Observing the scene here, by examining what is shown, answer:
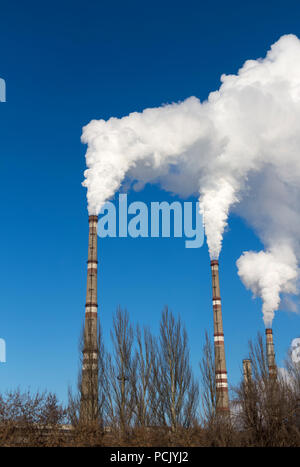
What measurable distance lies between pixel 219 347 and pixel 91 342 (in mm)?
9156

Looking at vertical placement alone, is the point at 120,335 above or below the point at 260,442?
above

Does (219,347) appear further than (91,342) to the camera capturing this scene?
Yes

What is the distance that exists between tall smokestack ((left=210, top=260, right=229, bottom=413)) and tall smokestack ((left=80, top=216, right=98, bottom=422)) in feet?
27.1

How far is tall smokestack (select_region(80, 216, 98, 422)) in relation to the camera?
24.3 metres

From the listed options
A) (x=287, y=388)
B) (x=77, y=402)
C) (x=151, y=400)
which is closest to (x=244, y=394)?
(x=287, y=388)

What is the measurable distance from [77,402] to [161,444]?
10.4 meters

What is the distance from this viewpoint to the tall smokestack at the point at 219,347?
29.9 metres

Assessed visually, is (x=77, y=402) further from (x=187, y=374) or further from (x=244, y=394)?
(x=244, y=394)

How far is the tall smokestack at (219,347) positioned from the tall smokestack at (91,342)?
8.26 meters

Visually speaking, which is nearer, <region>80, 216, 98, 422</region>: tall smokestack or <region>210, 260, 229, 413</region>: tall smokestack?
<region>80, 216, 98, 422</region>: tall smokestack

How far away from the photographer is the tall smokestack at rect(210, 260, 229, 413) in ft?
98.2

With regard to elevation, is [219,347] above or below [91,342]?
above

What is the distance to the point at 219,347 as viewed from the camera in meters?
31.3
